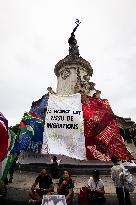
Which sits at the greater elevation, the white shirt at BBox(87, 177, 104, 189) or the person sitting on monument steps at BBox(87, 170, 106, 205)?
the white shirt at BBox(87, 177, 104, 189)

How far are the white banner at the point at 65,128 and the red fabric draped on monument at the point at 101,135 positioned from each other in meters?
0.22

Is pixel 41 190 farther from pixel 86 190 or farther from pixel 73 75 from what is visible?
pixel 73 75

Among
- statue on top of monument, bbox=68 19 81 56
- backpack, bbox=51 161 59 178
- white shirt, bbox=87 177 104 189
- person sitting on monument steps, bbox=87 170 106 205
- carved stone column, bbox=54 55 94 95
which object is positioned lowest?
person sitting on monument steps, bbox=87 170 106 205

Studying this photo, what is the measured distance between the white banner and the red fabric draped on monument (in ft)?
0.72

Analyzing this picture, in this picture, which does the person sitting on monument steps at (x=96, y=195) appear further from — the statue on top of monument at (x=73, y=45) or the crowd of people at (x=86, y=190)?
the statue on top of monument at (x=73, y=45)

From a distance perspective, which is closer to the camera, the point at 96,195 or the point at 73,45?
the point at 96,195

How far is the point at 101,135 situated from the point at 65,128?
1.31 m

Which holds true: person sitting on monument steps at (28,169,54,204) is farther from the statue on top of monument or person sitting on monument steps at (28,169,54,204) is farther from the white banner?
the statue on top of monument

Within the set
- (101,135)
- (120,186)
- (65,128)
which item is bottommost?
(120,186)

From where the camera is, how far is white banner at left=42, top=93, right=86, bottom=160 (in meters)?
9.56

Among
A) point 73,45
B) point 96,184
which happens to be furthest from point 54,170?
point 73,45

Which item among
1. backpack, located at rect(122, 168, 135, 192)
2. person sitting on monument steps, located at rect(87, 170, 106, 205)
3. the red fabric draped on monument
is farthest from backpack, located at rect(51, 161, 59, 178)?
backpack, located at rect(122, 168, 135, 192)

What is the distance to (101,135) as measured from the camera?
9.92 m

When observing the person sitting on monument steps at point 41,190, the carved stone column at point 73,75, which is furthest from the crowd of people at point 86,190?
the carved stone column at point 73,75
